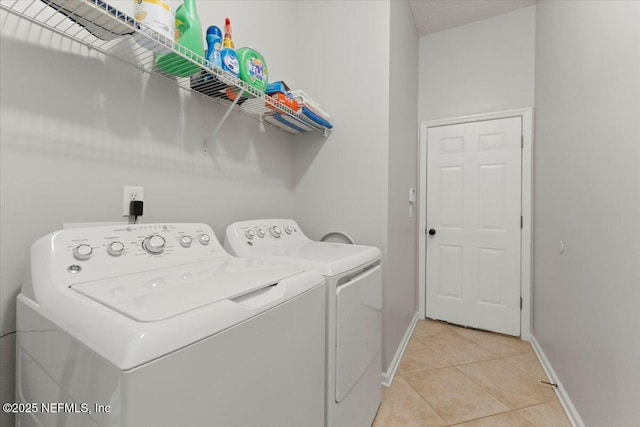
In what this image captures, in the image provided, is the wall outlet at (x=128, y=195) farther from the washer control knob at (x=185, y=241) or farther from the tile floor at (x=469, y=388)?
the tile floor at (x=469, y=388)

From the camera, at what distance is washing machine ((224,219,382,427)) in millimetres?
1047

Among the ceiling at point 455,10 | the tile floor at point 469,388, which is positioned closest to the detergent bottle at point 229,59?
the tile floor at point 469,388

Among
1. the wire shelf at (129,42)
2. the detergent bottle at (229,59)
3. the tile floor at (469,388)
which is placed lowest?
the tile floor at (469,388)

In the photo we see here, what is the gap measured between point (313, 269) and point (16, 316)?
0.87m

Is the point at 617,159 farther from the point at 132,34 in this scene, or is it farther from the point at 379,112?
the point at 132,34

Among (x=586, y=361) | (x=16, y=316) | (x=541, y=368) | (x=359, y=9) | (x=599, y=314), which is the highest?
(x=359, y=9)

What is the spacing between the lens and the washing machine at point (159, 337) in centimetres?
48

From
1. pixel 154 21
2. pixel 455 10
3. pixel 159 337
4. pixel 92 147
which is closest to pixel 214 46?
pixel 154 21

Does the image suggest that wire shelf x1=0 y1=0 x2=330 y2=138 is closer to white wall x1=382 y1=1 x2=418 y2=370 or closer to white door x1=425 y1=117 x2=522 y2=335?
white wall x1=382 y1=1 x2=418 y2=370

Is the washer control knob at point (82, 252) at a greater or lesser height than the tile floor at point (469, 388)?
greater

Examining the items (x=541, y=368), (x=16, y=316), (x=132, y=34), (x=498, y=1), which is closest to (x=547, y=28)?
(x=498, y=1)

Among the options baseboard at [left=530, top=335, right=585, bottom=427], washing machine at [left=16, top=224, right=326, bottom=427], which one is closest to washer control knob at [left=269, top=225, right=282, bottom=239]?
washing machine at [left=16, top=224, right=326, bottom=427]

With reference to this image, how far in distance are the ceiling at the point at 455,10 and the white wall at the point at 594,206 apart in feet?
1.76

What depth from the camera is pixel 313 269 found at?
1.04m
